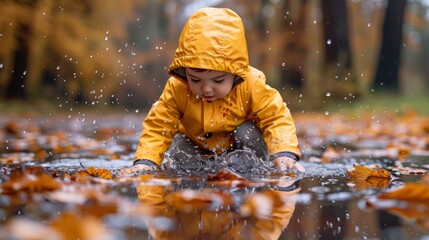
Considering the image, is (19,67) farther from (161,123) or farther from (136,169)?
(136,169)

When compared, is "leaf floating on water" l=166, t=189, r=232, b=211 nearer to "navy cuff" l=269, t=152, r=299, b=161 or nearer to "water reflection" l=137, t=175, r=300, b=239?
"water reflection" l=137, t=175, r=300, b=239

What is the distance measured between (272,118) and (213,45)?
635 millimetres

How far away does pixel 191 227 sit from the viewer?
196 cm

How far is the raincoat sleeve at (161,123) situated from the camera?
3.93 metres

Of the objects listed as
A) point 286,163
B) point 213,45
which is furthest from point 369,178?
point 213,45

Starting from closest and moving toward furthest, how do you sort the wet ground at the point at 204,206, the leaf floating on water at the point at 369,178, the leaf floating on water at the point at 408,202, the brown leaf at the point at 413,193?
1. the wet ground at the point at 204,206
2. the leaf floating on water at the point at 408,202
3. the brown leaf at the point at 413,193
4. the leaf floating on water at the point at 369,178

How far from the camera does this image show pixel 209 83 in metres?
3.62

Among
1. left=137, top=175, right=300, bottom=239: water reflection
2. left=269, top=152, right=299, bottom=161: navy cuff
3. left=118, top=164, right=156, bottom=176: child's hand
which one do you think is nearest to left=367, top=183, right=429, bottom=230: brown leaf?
left=137, top=175, right=300, bottom=239: water reflection

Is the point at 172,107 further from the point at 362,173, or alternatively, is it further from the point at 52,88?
the point at 52,88

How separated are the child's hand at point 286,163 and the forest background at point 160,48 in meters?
10.4

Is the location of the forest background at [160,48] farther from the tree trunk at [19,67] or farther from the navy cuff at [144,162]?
the navy cuff at [144,162]

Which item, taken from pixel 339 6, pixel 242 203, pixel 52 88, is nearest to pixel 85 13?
pixel 52 88

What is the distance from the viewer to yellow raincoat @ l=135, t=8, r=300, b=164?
144 inches

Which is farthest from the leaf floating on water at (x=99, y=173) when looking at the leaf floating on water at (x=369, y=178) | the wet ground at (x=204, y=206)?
the leaf floating on water at (x=369, y=178)
